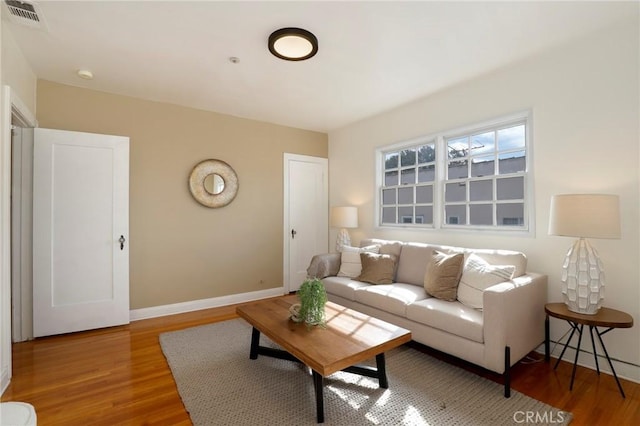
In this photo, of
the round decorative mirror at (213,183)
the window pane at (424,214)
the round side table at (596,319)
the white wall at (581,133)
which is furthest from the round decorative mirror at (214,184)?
the round side table at (596,319)

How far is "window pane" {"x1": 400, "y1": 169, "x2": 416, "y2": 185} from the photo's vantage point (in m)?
4.02

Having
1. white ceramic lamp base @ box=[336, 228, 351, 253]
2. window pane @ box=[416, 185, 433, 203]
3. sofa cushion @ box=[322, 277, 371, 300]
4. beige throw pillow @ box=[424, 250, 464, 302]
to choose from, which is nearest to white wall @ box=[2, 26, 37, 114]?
sofa cushion @ box=[322, 277, 371, 300]

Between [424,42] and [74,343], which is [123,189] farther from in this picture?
[424,42]

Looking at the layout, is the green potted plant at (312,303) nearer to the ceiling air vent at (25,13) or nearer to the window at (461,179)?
the window at (461,179)

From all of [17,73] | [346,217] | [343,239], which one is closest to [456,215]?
[346,217]

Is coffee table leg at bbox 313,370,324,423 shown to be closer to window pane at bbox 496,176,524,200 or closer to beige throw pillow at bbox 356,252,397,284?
beige throw pillow at bbox 356,252,397,284

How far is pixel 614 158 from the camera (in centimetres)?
235

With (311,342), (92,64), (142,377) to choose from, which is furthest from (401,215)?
(92,64)

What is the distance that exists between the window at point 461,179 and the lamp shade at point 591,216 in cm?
71

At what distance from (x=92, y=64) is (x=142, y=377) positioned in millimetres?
2795

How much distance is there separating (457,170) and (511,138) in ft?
2.06

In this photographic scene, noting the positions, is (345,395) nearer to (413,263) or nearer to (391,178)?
(413,263)

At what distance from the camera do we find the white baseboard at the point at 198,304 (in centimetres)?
366

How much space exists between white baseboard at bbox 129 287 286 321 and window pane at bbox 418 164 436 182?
2611 mm
